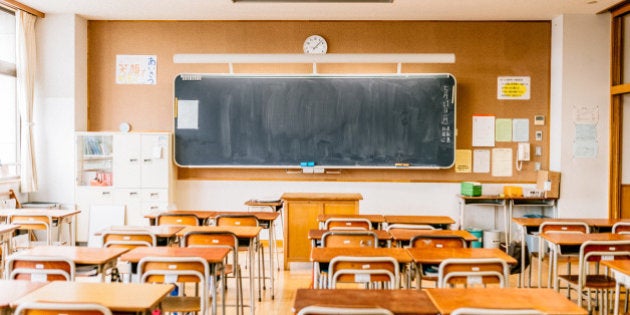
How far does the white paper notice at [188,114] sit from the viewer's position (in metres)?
7.96

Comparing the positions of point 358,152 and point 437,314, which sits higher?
point 358,152

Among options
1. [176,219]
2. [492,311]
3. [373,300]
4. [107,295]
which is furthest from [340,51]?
[492,311]

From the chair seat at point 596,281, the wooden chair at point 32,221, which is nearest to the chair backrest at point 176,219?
the wooden chair at point 32,221

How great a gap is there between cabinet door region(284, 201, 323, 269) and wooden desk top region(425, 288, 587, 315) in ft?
12.0

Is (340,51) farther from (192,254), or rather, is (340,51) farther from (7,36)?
(192,254)

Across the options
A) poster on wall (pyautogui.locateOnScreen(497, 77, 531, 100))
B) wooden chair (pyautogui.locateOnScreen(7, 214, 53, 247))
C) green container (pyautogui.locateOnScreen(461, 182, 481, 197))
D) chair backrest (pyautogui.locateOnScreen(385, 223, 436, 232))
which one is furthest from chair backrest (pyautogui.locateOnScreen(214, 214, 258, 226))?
poster on wall (pyautogui.locateOnScreen(497, 77, 531, 100))

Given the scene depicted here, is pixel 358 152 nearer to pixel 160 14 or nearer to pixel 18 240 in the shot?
pixel 160 14

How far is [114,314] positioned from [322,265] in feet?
4.82

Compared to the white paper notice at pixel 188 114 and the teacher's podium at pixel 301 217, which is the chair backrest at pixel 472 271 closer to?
the teacher's podium at pixel 301 217

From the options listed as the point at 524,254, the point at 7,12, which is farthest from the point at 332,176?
the point at 7,12

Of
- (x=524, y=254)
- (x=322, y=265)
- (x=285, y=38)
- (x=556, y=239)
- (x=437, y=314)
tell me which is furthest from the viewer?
(x=285, y=38)

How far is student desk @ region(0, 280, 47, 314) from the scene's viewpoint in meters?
2.54

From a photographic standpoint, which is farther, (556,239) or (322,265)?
(556,239)

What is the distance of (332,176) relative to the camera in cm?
804
